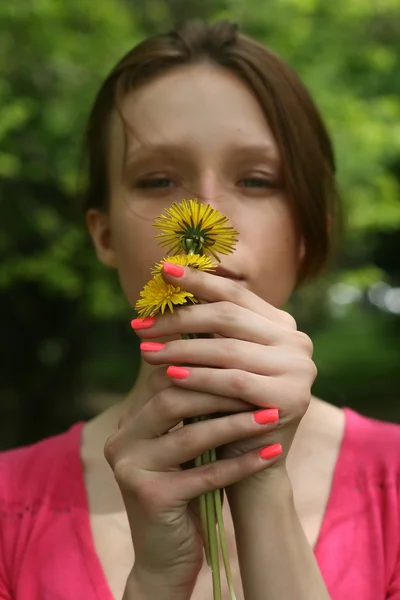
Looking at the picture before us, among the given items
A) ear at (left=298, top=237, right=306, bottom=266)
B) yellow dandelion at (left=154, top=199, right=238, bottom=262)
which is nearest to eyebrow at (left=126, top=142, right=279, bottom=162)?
ear at (left=298, top=237, right=306, bottom=266)

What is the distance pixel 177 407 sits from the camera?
0.63 metres

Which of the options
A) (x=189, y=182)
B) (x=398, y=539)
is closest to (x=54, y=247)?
(x=189, y=182)

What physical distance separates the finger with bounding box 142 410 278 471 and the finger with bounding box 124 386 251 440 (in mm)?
10

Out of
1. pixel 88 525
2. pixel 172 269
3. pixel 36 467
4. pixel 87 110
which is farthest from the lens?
pixel 87 110

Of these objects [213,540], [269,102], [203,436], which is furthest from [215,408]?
[269,102]

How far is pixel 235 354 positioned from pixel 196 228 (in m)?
0.13

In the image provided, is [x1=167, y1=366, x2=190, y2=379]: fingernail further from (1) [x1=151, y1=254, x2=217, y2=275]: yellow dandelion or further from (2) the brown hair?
(2) the brown hair

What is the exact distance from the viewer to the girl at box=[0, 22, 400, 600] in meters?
0.64

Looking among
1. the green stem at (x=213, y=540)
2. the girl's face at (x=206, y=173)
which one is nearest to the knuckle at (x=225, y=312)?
the green stem at (x=213, y=540)

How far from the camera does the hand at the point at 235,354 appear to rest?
0.62 meters

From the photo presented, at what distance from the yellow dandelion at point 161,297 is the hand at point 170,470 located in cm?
7

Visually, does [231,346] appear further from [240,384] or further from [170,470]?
[170,470]

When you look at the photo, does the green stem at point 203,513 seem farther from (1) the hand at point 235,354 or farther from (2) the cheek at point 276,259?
(2) the cheek at point 276,259

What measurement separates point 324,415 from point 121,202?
0.49 m
